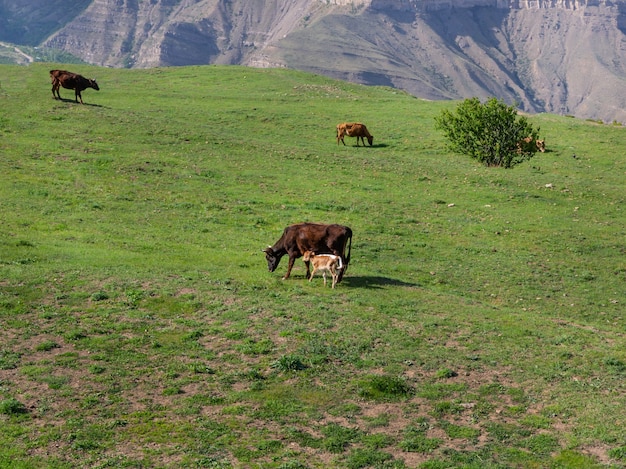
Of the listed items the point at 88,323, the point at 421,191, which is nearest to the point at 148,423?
the point at 88,323

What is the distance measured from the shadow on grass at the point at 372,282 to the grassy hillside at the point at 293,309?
0.15 meters

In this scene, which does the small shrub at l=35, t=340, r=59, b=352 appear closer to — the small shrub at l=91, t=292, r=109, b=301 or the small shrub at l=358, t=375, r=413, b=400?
the small shrub at l=91, t=292, r=109, b=301

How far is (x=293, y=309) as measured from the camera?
22.3 metres

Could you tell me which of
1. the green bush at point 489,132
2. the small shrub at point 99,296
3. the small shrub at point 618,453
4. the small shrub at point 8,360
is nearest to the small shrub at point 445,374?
the small shrub at point 618,453

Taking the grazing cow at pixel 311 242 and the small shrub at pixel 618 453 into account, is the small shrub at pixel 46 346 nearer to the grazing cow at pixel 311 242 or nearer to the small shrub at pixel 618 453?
the grazing cow at pixel 311 242

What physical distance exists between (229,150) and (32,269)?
1058 inches

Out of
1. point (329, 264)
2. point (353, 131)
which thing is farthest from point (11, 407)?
point (353, 131)

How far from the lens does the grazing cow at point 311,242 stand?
2577 cm

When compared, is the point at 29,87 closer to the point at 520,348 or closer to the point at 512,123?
the point at 512,123

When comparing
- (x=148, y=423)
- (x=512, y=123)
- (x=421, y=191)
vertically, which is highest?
(x=512, y=123)

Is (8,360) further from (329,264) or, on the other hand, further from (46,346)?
(329,264)

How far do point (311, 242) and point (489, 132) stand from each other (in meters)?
29.8

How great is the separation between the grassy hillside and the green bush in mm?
1633

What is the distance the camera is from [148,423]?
15.4 meters
